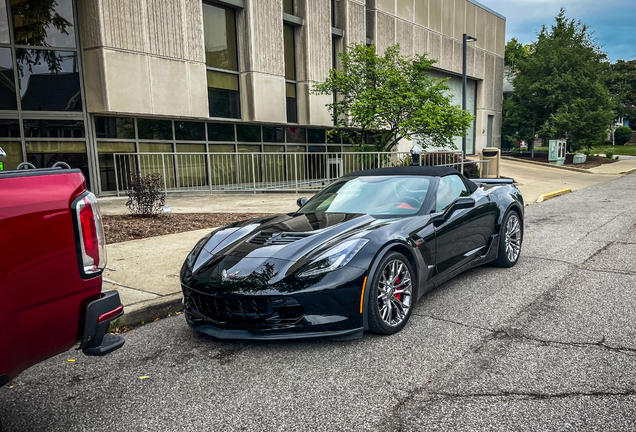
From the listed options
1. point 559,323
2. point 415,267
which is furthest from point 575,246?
point 415,267

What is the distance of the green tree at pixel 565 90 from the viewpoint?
1127 inches

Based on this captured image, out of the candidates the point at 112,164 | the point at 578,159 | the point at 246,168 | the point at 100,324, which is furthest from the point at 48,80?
the point at 578,159

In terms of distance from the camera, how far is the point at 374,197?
16.7 ft

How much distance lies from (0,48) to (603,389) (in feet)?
48.0

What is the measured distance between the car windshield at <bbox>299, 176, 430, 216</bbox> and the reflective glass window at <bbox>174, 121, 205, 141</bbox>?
37.9 ft

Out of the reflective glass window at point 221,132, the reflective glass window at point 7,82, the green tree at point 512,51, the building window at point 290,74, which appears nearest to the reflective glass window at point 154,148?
the reflective glass window at point 221,132

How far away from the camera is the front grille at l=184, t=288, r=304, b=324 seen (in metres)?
3.56

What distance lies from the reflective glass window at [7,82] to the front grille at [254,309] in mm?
11824

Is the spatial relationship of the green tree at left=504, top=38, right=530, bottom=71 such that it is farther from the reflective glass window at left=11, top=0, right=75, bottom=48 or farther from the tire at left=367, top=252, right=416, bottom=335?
the tire at left=367, top=252, right=416, bottom=335

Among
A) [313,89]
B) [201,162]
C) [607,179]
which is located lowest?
[607,179]

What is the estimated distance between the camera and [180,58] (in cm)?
1454

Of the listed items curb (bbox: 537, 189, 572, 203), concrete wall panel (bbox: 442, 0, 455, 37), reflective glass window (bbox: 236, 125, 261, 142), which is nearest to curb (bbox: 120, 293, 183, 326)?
curb (bbox: 537, 189, 572, 203)

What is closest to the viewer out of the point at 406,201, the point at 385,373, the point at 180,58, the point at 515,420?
the point at 515,420

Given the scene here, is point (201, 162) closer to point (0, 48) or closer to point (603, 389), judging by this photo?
point (0, 48)
